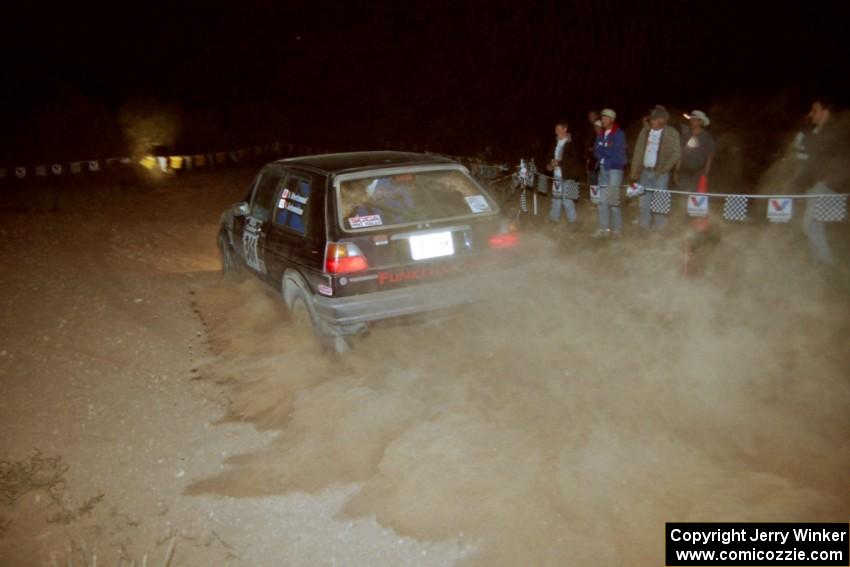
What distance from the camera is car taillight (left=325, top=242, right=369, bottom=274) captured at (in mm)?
5516

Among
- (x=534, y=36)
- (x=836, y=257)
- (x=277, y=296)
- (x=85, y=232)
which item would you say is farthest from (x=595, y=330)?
(x=534, y=36)

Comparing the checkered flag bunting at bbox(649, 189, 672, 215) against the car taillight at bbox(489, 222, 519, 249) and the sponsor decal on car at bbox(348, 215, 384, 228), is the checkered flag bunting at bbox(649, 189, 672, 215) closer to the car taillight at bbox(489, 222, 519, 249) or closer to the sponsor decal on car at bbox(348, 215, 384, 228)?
the car taillight at bbox(489, 222, 519, 249)

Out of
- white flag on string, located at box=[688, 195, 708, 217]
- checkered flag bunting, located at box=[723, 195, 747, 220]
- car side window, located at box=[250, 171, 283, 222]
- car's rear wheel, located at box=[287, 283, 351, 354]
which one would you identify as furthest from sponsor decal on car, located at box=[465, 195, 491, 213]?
checkered flag bunting, located at box=[723, 195, 747, 220]

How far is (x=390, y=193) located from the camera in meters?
5.88

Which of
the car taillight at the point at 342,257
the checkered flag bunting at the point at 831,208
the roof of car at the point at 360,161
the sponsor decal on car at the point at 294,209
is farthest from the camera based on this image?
the checkered flag bunting at the point at 831,208

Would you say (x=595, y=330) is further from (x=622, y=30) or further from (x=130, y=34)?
(x=130, y=34)

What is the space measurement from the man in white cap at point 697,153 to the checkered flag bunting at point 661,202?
48 cm

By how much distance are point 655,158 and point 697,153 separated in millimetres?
605

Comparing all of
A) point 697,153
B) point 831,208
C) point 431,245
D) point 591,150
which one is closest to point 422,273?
point 431,245

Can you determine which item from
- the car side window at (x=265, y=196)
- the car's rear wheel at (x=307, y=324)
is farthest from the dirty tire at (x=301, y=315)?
the car side window at (x=265, y=196)

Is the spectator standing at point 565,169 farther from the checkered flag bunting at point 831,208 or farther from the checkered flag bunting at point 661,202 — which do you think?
the checkered flag bunting at point 831,208

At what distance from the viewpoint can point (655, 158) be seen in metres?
9.50

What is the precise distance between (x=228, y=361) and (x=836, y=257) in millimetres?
6928

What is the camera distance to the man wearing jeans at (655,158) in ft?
30.5
